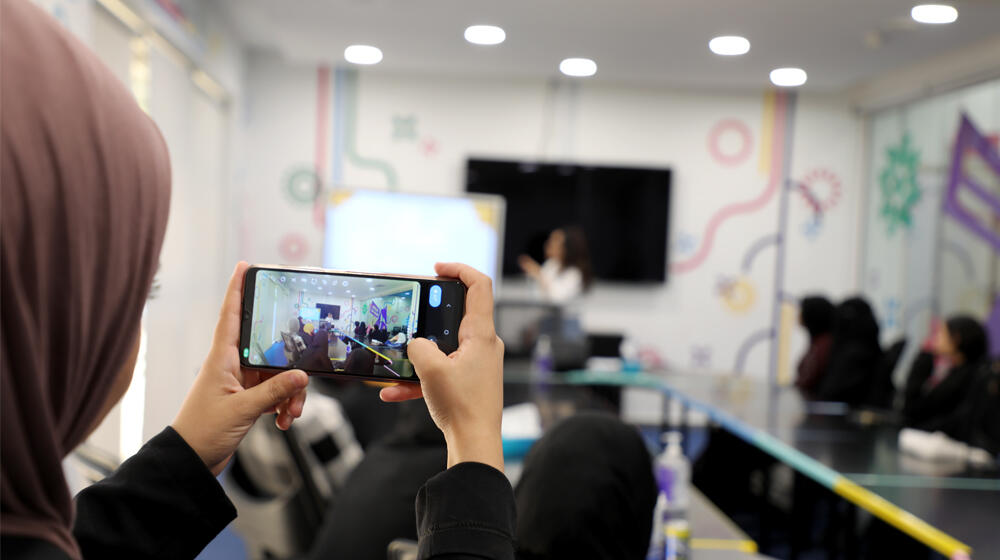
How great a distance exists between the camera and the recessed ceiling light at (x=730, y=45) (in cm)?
63

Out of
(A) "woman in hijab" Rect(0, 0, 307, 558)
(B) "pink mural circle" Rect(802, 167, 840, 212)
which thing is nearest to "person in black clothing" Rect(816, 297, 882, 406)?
(B) "pink mural circle" Rect(802, 167, 840, 212)

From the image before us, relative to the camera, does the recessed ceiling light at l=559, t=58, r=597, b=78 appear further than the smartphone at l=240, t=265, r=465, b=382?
Yes

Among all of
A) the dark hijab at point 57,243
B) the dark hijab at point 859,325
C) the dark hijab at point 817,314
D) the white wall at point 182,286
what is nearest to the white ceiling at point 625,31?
the white wall at point 182,286

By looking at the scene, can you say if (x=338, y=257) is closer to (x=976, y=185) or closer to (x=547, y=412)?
(x=547, y=412)

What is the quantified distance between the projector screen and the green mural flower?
10.2 ft

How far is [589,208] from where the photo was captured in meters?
5.10

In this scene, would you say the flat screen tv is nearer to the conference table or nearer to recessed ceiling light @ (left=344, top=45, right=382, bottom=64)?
the conference table

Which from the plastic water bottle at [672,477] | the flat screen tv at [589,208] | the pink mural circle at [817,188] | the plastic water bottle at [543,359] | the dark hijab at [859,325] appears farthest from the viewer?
the flat screen tv at [589,208]

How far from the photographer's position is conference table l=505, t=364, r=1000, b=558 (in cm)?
146

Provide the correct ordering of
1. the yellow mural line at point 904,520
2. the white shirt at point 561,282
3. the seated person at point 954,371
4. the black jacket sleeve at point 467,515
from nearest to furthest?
the black jacket sleeve at point 467,515 → the yellow mural line at point 904,520 → the seated person at point 954,371 → the white shirt at point 561,282

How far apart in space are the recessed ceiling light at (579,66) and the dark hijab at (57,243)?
39cm

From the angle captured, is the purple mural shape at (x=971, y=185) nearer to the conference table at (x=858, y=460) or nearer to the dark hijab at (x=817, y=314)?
the dark hijab at (x=817, y=314)

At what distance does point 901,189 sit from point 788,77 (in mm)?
4021

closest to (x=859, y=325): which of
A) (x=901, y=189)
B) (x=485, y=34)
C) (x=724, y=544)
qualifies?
(x=901, y=189)
